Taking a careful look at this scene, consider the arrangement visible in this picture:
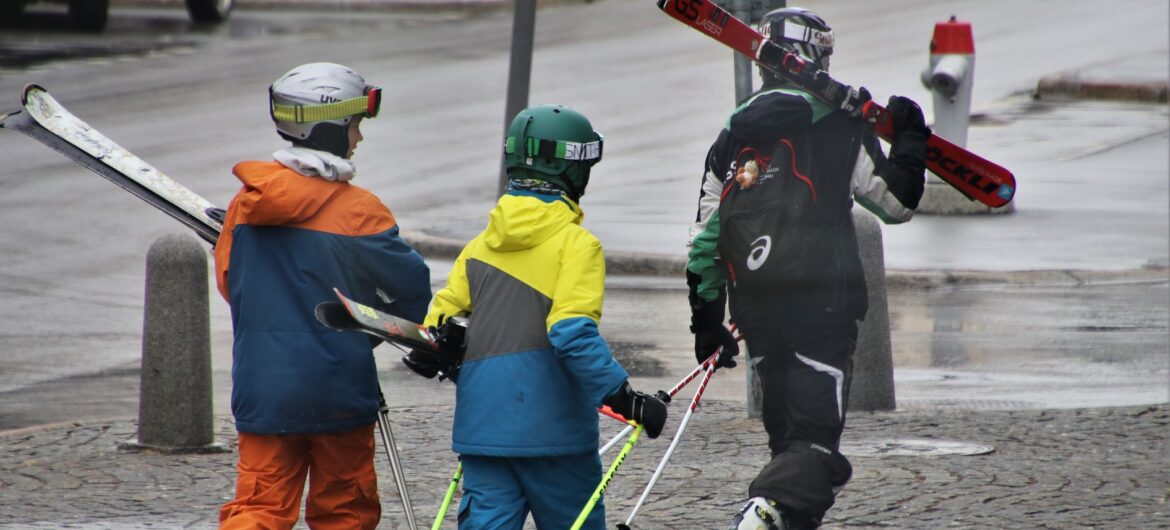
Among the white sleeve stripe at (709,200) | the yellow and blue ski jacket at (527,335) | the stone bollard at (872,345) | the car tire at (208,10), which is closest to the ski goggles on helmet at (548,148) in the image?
the yellow and blue ski jacket at (527,335)

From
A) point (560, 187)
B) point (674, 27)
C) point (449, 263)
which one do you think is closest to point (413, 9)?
point (674, 27)

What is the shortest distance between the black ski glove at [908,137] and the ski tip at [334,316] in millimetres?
1787

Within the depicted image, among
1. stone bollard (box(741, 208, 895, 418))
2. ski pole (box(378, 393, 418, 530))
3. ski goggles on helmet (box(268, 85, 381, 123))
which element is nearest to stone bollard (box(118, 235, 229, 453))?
stone bollard (box(741, 208, 895, 418))

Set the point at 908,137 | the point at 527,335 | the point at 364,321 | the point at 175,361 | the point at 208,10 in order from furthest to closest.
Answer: the point at 208,10 < the point at 175,361 < the point at 908,137 < the point at 527,335 < the point at 364,321

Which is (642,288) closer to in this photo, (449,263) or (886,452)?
(449,263)

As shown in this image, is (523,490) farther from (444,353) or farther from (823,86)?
(823,86)

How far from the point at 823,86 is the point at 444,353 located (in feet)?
4.63

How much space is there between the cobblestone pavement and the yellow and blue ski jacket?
1.56 metres

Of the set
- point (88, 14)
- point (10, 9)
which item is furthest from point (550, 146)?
point (10, 9)

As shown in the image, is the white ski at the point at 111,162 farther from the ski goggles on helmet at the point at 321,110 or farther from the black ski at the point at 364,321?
the black ski at the point at 364,321

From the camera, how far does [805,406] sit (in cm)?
546

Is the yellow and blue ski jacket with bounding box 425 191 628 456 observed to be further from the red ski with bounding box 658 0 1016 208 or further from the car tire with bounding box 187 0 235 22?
the car tire with bounding box 187 0 235 22

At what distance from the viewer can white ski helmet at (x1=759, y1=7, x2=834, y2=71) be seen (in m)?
5.59

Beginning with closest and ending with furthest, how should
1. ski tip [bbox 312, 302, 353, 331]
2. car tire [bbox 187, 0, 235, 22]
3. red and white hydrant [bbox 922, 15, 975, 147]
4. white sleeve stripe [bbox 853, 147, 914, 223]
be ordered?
ski tip [bbox 312, 302, 353, 331]
white sleeve stripe [bbox 853, 147, 914, 223]
red and white hydrant [bbox 922, 15, 975, 147]
car tire [bbox 187, 0, 235, 22]
